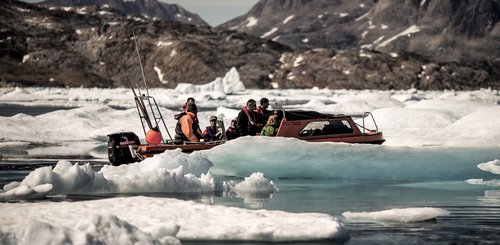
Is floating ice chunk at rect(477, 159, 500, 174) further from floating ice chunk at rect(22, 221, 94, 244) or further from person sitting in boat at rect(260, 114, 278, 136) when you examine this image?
floating ice chunk at rect(22, 221, 94, 244)

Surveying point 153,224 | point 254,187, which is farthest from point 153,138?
point 153,224

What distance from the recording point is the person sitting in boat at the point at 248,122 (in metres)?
22.4

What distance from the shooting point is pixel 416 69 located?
193m

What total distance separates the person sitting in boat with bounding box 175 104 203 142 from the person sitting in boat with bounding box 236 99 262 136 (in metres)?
1.28

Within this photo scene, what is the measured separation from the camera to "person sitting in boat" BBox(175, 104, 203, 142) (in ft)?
69.9

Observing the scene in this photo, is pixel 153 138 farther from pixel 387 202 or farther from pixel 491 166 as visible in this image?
pixel 491 166

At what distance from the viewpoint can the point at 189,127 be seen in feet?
70.2

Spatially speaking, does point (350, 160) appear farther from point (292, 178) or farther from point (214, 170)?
point (214, 170)

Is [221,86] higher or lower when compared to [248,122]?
higher

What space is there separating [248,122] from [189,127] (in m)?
1.84

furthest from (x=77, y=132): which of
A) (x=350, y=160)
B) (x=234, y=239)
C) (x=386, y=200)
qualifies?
(x=234, y=239)

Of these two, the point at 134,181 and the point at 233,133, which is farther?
the point at 233,133

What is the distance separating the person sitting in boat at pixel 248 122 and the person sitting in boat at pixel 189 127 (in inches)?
50.6

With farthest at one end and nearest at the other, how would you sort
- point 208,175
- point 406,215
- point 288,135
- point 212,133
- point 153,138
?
1. point 212,133
2. point 288,135
3. point 153,138
4. point 208,175
5. point 406,215
